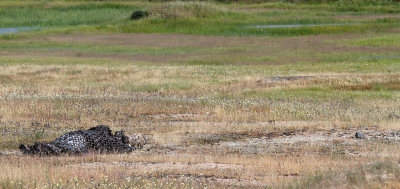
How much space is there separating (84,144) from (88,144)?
3.9 inches

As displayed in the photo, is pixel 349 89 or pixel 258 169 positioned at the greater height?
pixel 258 169

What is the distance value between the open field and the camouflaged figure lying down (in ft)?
1.73

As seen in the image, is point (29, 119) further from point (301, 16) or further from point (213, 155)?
point (301, 16)

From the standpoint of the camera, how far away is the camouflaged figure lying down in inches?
561

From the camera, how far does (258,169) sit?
11.8 m

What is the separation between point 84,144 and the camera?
14828 mm

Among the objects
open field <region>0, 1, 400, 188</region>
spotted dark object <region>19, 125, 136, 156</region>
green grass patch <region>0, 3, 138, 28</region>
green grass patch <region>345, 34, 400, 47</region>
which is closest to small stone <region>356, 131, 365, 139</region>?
open field <region>0, 1, 400, 188</region>

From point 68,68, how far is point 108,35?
83.7 feet

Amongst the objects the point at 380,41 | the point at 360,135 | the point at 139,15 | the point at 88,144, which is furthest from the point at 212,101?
the point at 139,15

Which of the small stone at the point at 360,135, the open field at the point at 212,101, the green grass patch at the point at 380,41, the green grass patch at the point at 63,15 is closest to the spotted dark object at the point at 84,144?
the open field at the point at 212,101

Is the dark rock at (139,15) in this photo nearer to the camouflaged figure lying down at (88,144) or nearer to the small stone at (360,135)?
the small stone at (360,135)

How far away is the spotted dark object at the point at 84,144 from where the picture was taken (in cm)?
1423

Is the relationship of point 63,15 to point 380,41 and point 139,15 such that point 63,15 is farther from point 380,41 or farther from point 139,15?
point 380,41

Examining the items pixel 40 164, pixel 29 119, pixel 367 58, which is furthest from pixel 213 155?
pixel 367 58
